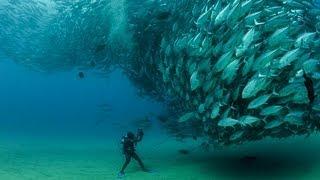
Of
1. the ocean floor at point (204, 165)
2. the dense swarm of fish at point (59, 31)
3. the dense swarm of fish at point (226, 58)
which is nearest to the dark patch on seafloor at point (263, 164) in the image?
the ocean floor at point (204, 165)

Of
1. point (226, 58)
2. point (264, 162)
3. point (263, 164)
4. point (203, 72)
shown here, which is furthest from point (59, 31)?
point (226, 58)

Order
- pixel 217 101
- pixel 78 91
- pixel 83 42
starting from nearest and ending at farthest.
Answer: pixel 217 101 < pixel 83 42 < pixel 78 91

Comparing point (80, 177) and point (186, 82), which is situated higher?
point (186, 82)

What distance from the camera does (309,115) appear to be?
1018 centimetres

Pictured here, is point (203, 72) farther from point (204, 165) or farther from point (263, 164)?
point (204, 165)

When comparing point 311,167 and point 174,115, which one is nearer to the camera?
point 311,167

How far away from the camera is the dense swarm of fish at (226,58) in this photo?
7984mm

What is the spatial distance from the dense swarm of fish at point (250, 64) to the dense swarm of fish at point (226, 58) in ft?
0.07

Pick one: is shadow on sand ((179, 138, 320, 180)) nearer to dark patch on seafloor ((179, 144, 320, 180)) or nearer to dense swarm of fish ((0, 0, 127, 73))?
dark patch on seafloor ((179, 144, 320, 180))

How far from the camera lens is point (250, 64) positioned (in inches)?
310

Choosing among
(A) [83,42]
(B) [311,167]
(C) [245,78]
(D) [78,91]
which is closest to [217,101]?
(C) [245,78]

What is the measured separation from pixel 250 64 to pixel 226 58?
0.50 m

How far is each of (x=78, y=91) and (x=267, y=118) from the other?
247 feet

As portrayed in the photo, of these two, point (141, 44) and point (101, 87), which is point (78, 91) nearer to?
point (101, 87)
